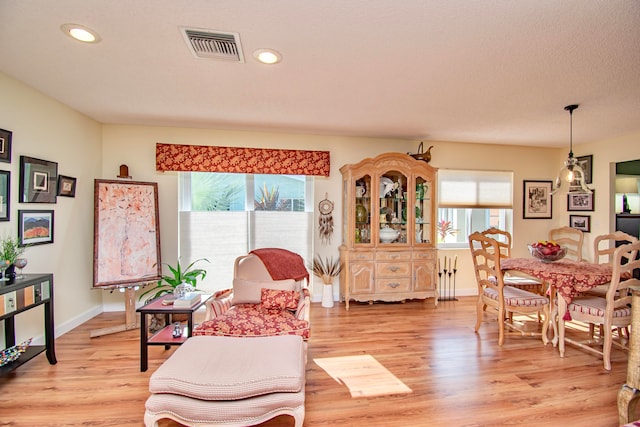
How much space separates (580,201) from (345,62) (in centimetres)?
465

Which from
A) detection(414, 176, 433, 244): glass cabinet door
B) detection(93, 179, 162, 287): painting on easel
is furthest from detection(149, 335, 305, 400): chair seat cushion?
detection(414, 176, 433, 244): glass cabinet door

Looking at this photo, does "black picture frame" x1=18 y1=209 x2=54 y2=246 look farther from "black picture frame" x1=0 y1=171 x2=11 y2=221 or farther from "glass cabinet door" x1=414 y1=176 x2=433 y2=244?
"glass cabinet door" x1=414 y1=176 x2=433 y2=244

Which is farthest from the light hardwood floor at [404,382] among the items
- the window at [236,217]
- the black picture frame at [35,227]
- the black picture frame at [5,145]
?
the black picture frame at [5,145]

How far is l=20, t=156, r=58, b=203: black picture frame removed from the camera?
8.74 ft

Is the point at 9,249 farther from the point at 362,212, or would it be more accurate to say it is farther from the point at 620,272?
the point at 620,272

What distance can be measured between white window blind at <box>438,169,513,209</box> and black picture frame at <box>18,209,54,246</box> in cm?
474

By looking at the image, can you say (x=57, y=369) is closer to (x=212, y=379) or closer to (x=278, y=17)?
(x=212, y=379)

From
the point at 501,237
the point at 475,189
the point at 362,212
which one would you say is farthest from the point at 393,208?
the point at 501,237

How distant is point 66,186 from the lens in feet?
10.5

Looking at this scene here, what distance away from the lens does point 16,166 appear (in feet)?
8.61

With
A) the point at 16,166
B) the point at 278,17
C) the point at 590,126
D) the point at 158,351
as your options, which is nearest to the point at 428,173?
the point at 590,126

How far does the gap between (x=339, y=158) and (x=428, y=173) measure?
1.25 metres

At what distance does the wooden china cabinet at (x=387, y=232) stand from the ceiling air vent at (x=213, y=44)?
2289 millimetres

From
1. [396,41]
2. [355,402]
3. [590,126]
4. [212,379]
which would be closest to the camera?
[212,379]
